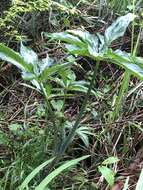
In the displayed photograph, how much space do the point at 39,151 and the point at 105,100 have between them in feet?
1.28

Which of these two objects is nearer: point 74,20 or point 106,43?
point 106,43

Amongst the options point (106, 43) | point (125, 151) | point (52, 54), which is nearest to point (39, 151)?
point (125, 151)

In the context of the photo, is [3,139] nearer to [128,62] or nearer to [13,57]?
[13,57]

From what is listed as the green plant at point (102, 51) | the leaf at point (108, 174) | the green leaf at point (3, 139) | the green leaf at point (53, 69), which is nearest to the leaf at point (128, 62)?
the green plant at point (102, 51)

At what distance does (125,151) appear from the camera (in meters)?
1.53

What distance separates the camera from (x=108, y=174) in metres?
1.33

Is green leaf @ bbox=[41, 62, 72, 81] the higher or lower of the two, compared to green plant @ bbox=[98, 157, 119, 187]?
higher

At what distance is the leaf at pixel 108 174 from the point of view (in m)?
1.31

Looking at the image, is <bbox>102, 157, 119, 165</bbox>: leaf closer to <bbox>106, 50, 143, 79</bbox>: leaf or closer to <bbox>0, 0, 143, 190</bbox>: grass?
<bbox>0, 0, 143, 190</bbox>: grass

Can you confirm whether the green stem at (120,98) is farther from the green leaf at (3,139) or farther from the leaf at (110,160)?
the green leaf at (3,139)

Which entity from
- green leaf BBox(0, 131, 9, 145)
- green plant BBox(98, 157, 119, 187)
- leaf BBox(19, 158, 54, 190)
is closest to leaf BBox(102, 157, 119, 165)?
green plant BBox(98, 157, 119, 187)

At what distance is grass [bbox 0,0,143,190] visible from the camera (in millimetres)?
1397

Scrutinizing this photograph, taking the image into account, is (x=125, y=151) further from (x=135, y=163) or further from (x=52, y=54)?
(x=52, y=54)

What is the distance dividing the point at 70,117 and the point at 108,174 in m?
0.41
